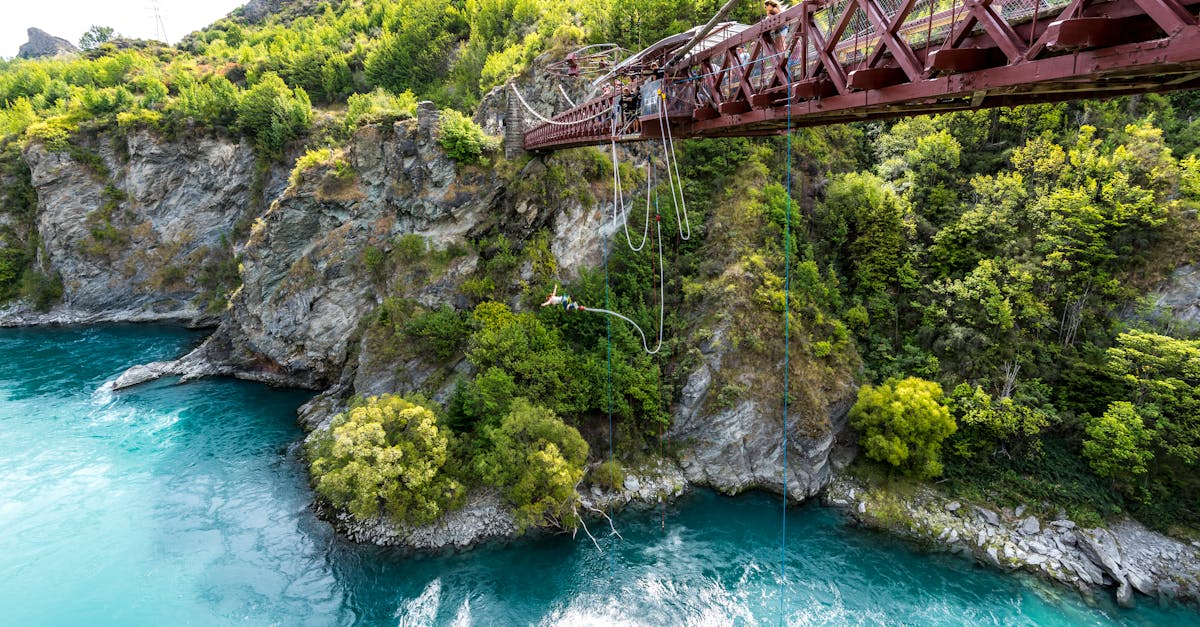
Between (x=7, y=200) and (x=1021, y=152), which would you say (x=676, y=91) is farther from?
(x=7, y=200)

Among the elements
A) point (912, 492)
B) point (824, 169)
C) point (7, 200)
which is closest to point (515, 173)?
point (824, 169)

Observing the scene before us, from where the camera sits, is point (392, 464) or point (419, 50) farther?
point (419, 50)

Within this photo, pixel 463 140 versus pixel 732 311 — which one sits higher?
pixel 463 140

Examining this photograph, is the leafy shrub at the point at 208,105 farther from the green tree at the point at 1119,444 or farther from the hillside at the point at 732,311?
the green tree at the point at 1119,444

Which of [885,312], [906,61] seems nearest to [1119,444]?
[885,312]

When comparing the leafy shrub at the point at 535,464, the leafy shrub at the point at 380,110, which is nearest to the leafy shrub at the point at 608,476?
the leafy shrub at the point at 535,464

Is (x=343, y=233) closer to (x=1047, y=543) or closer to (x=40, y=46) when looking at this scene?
(x=1047, y=543)

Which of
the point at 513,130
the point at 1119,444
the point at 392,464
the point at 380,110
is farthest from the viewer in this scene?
the point at 380,110
